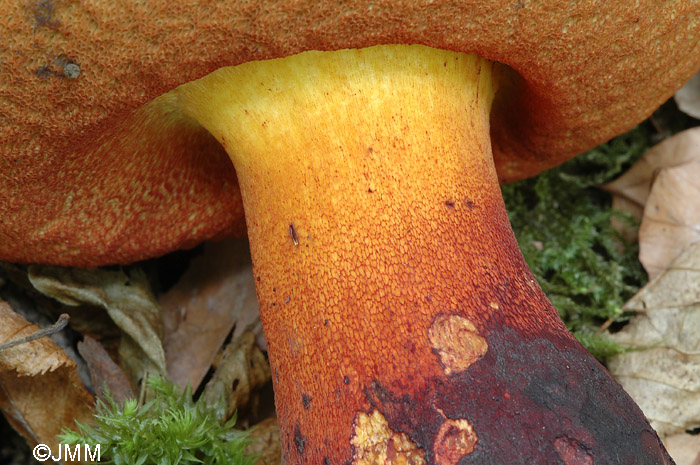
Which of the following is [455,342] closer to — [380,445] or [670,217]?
[380,445]

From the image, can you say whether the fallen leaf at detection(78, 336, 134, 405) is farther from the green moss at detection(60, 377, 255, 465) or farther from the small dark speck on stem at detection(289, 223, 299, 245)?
the small dark speck on stem at detection(289, 223, 299, 245)

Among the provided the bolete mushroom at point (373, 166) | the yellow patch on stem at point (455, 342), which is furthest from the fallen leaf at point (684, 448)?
the yellow patch on stem at point (455, 342)

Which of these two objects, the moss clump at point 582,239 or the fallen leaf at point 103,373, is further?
the moss clump at point 582,239

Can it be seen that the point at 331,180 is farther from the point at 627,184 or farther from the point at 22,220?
the point at 627,184

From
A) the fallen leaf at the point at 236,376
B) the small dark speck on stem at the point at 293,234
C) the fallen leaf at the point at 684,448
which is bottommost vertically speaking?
the fallen leaf at the point at 684,448

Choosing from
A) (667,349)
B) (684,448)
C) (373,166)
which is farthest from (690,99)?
(373,166)

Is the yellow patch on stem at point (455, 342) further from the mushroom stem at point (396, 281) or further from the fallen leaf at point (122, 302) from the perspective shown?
the fallen leaf at point (122, 302)

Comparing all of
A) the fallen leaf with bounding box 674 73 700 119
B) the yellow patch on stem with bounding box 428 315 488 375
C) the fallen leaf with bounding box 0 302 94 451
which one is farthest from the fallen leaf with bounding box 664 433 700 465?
the fallen leaf with bounding box 0 302 94 451
